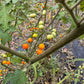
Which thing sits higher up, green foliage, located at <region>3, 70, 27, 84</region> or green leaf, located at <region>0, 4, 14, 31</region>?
green leaf, located at <region>0, 4, 14, 31</region>

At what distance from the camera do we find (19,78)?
89 centimetres

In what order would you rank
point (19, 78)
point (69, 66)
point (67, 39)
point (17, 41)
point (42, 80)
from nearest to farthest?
1. point (67, 39)
2. point (19, 78)
3. point (42, 80)
4. point (69, 66)
5. point (17, 41)

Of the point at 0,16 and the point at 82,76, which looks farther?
the point at 82,76

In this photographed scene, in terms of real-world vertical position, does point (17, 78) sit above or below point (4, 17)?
below

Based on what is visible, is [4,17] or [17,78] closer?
[4,17]

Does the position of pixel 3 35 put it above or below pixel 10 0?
below

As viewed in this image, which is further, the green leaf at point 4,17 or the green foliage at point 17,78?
the green foliage at point 17,78

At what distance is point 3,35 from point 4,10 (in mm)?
170

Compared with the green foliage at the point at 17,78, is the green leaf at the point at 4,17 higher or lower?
higher

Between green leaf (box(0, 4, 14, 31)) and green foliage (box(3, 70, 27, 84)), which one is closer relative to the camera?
green leaf (box(0, 4, 14, 31))

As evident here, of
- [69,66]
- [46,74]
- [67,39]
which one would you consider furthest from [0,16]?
[69,66]

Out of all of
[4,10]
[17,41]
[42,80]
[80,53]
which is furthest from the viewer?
[17,41]

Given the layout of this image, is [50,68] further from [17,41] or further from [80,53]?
[17,41]

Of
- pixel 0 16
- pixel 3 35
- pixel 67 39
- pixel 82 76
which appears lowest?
pixel 82 76
